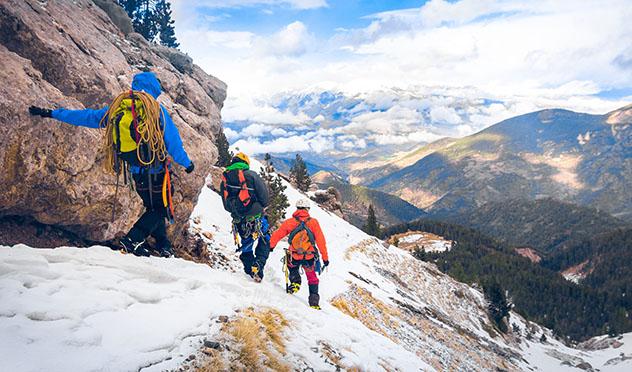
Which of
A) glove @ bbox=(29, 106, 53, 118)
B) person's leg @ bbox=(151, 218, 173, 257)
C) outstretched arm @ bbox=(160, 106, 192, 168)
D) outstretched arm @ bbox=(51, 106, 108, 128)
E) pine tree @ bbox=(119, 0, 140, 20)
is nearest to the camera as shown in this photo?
outstretched arm @ bbox=(51, 106, 108, 128)

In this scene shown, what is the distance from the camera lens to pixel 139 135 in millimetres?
7414

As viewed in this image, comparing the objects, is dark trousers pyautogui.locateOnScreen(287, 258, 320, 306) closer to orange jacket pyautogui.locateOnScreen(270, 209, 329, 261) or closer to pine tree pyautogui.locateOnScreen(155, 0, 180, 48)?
orange jacket pyautogui.locateOnScreen(270, 209, 329, 261)

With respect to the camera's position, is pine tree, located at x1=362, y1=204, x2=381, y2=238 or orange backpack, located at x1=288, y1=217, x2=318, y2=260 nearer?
orange backpack, located at x1=288, y1=217, x2=318, y2=260

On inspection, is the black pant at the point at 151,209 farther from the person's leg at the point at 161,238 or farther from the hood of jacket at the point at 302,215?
the hood of jacket at the point at 302,215

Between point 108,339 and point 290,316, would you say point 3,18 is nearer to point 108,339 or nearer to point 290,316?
point 108,339

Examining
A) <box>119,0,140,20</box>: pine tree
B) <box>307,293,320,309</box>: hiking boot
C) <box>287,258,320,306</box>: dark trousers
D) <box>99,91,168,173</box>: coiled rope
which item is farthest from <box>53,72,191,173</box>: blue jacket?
<box>119,0,140,20</box>: pine tree

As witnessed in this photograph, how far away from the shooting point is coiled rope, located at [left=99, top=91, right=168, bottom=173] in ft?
24.1

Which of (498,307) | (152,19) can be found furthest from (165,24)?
(498,307)

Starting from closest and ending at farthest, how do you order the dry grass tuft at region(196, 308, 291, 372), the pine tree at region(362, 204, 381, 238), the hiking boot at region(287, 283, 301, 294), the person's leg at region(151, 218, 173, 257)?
the dry grass tuft at region(196, 308, 291, 372), the person's leg at region(151, 218, 173, 257), the hiking boot at region(287, 283, 301, 294), the pine tree at region(362, 204, 381, 238)

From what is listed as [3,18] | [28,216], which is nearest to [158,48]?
[3,18]

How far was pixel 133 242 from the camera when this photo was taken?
8570mm

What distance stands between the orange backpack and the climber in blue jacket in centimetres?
389

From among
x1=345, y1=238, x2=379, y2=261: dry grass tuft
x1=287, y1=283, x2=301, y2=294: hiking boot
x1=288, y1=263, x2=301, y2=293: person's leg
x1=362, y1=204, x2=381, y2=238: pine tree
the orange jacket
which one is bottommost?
x1=362, y1=204, x2=381, y2=238: pine tree

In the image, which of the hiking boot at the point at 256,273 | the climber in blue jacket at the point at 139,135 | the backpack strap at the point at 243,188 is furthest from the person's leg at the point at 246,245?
the climber in blue jacket at the point at 139,135
